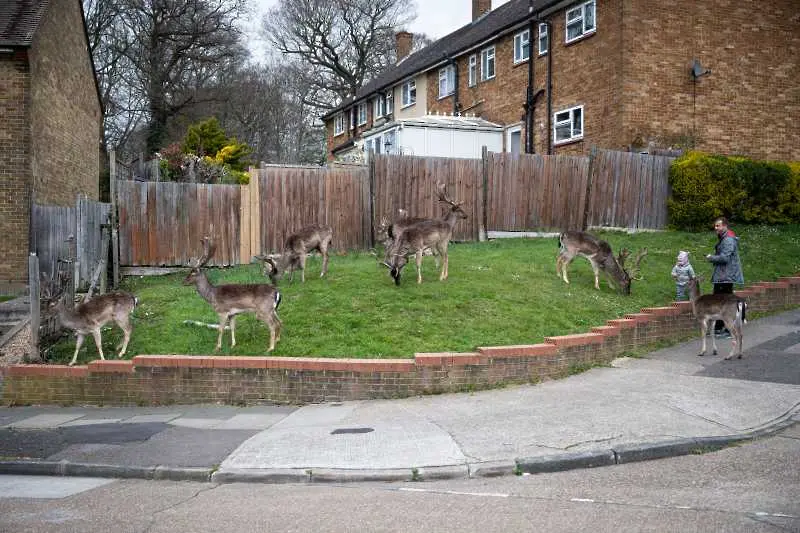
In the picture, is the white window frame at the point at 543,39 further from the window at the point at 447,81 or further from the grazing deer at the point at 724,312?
the grazing deer at the point at 724,312

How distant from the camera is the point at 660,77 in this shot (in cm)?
2289

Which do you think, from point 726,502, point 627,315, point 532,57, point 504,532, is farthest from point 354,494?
point 532,57

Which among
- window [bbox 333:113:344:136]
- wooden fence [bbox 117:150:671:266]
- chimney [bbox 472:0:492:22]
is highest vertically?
chimney [bbox 472:0:492:22]

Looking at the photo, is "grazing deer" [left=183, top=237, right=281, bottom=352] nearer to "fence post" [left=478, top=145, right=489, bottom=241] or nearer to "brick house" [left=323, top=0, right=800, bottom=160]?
"fence post" [left=478, top=145, right=489, bottom=241]

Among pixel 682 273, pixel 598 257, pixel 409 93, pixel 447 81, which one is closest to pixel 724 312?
pixel 682 273

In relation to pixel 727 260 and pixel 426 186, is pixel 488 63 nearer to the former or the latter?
pixel 426 186

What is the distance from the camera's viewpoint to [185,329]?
1232 cm

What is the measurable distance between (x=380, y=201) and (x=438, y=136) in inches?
330

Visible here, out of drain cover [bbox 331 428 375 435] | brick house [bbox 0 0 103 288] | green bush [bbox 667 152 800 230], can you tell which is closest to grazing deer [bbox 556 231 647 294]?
green bush [bbox 667 152 800 230]

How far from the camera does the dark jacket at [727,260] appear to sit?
Answer: 1234 cm

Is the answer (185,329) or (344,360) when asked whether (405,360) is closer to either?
(344,360)

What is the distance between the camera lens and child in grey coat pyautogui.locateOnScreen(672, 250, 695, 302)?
13.1 metres

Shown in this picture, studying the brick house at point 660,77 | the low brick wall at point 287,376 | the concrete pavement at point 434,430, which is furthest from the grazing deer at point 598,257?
the brick house at point 660,77

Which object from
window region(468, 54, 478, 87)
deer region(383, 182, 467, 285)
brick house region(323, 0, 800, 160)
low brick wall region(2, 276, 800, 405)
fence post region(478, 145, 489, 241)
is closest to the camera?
low brick wall region(2, 276, 800, 405)
